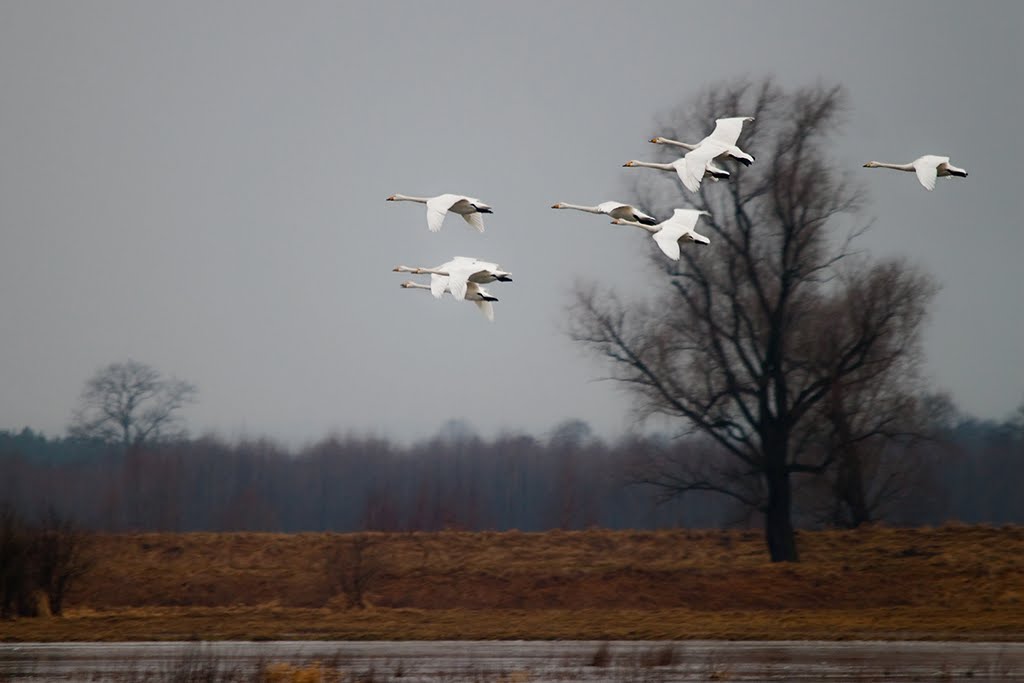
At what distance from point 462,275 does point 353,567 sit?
1620 centimetres

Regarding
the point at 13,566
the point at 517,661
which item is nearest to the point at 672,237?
the point at 517,661

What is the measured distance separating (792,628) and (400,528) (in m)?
15.8

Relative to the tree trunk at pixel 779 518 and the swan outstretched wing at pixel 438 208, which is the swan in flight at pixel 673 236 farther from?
the tree trunk at pixel 779 518

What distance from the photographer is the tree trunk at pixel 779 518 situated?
1471 inches

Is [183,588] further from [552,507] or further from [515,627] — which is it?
[552,507]

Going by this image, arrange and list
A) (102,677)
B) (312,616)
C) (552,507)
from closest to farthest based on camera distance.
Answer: (102,677), (312,616), (552,507)

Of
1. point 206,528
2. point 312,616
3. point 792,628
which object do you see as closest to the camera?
point 792,628

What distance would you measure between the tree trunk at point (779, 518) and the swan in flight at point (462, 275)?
1631 cm

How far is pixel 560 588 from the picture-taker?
35969 millimetres

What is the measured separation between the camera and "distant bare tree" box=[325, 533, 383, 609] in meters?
35.8

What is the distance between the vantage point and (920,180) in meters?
22.8

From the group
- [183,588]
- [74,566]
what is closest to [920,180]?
[74,566]

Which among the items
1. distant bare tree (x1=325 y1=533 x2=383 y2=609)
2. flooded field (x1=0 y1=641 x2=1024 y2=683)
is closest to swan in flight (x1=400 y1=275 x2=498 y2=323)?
flooded field (x1=0 y1=641 x2=1024 y2=683)

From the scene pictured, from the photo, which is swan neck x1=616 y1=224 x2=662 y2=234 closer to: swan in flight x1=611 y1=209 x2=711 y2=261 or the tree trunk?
swan in flight x1=611 y1=209 x2=711 y2=261
